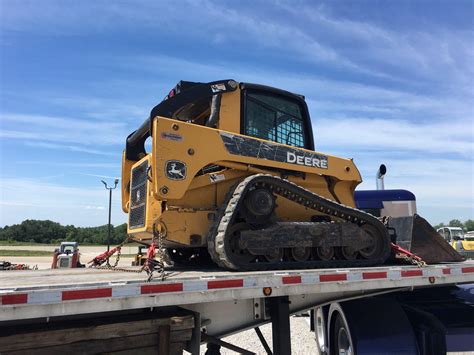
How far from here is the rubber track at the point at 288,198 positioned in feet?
15.8

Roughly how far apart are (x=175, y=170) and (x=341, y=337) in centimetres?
269

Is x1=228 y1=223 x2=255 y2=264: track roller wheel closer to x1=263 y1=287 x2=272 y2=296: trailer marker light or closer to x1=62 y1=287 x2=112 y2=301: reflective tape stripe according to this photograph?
x1=263 y1=287 x2=272 y2=296: trailer marker light

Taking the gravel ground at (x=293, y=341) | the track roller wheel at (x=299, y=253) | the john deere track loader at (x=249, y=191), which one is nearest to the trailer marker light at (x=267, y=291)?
the john deere track loader at (x=249, y=191)

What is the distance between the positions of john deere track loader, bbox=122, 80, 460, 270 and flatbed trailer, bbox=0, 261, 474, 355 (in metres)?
0.90

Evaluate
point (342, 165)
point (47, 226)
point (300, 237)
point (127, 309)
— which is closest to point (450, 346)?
point (300, 237)

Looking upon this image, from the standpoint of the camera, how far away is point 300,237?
17.1 feet

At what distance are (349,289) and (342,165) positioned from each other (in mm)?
2636

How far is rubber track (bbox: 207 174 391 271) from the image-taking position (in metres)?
4.82

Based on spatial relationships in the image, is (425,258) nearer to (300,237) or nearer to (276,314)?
(300,237)

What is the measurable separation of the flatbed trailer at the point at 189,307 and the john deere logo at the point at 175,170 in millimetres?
1441

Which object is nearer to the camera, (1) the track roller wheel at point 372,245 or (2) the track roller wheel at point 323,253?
(2) the track roller wheel at point 323,253

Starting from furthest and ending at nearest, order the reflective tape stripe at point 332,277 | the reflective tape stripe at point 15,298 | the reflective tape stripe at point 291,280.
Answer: the reflective tape stripe at point 332,277, the reflective tape stripe at point 291,280, the reflective tape stripe at point 15,298

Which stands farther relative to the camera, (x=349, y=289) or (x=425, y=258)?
(x=425, y=258)

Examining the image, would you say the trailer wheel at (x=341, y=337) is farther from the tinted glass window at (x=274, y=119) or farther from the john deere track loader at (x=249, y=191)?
the tinted glass window at (x=274, y=119)
